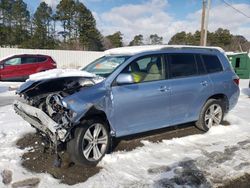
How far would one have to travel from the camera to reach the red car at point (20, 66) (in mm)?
17844

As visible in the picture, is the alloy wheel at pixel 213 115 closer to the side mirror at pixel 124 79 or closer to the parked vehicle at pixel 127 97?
the parked vehicle at pixel 127 97

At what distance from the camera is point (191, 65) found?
6.79 meters

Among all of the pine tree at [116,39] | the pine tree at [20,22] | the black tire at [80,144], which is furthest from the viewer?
the pine tree at [116,39]

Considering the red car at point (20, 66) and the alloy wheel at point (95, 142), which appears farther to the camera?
the red car at point (20, 66)

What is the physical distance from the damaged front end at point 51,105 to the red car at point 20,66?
1309 centimetres

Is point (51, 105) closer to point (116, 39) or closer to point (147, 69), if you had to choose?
point (147, 69)

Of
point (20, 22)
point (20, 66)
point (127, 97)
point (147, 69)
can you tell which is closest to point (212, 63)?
point (147, 69)

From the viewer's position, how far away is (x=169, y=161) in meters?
5.37

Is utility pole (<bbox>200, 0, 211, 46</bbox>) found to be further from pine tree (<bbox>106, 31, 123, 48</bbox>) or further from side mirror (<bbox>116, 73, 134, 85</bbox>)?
pine tree (<bbox>106, 31, 123, 48</bbox>)

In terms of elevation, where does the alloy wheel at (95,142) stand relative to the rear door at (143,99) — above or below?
below

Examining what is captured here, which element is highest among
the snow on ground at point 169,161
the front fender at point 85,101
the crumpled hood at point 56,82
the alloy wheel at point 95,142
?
the crumpled hood at point 56,82

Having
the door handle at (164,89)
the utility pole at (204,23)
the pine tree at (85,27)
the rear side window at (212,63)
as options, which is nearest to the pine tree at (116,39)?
the pine tree at (85,27)

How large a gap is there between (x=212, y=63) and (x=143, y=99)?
238 cm

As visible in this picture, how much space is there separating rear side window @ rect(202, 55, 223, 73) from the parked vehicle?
0.02m
